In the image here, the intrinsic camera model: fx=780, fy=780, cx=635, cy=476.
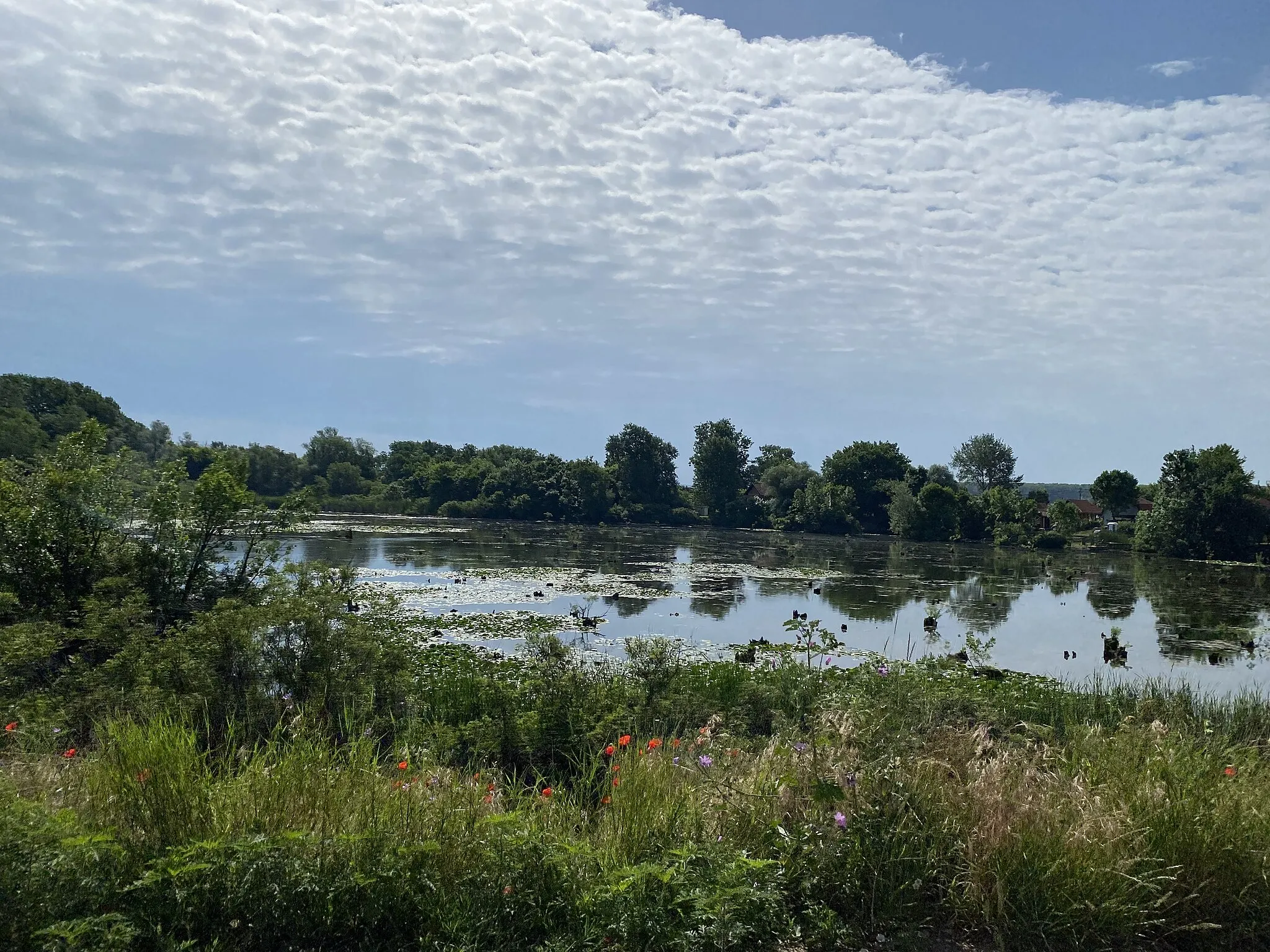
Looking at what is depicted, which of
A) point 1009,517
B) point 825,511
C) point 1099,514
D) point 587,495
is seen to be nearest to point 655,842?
point 1009,517

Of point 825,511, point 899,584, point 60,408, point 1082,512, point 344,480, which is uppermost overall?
point 60,408

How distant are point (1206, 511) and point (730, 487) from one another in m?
47.7

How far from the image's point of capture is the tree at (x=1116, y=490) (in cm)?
6794

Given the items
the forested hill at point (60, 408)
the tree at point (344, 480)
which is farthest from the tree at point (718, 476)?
the forested hill at point (60, 408)

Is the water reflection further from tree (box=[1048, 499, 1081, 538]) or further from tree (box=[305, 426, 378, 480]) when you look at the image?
tree (box=[305, 426, 378, 480])

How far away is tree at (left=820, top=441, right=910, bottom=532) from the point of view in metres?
79.4

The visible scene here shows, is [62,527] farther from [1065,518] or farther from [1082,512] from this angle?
[1082,512]

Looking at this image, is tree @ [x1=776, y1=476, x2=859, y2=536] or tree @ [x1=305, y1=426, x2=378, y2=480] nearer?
tree @ [x1=776, y1=476, x2=859, y2=536]

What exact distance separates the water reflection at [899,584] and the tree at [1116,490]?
17412 mm

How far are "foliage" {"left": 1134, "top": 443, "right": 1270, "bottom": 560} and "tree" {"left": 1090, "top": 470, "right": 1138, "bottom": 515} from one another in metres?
13.6

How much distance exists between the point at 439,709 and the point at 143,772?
5388 mm

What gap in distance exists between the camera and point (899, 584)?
30.3 meters

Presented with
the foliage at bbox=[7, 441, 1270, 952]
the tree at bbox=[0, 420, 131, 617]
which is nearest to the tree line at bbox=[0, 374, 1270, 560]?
the tree at bbox=[0, 420, 131, 617]

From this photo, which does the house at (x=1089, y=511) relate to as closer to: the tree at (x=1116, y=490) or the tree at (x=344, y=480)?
the tree at (x=1116, y=490)
